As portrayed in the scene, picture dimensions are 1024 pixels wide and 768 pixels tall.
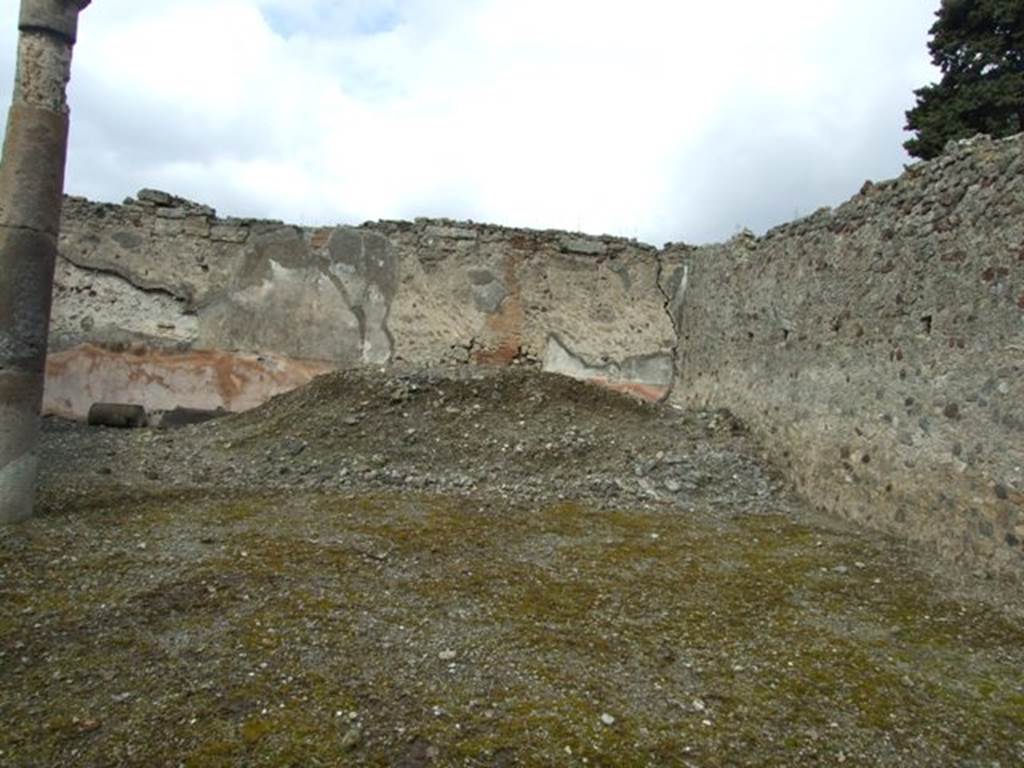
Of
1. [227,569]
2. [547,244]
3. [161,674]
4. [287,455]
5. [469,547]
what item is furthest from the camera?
[547,244]

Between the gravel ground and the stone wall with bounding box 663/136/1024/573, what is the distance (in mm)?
378

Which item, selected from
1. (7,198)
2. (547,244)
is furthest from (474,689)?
(547,244)

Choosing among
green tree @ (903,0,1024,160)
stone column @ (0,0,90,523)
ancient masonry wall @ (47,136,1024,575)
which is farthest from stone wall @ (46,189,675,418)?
green tree @ (903,0,1024,160)

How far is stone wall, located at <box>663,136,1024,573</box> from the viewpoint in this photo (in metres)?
5.07

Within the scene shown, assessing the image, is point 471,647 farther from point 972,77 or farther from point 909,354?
point 972,77

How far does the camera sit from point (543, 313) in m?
10.5

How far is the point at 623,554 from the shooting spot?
208 inches

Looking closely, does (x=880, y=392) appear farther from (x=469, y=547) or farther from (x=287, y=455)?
(x=287, y=455)

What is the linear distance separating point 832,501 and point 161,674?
5.20m

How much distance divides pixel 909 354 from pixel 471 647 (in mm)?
4007

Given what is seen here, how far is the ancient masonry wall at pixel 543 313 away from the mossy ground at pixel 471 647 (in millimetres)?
1667

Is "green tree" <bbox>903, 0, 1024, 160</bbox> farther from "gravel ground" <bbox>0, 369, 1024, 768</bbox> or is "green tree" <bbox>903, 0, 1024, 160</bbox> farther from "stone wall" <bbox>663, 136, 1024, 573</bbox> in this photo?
"gravel ground" <bbox>0, 369, 1024, 768</bbox>

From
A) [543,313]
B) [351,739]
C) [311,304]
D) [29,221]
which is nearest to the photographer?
[351,739]

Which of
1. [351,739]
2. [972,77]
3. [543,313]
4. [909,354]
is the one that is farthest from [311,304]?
[972,77]
